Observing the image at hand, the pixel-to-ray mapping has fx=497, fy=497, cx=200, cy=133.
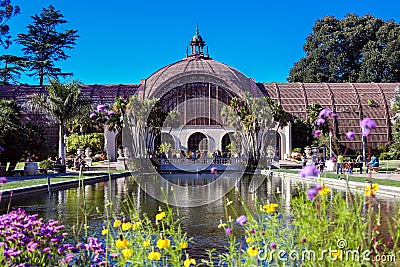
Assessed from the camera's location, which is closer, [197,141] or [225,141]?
[225,141]

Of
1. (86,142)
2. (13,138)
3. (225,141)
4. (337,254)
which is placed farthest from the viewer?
(225,141)

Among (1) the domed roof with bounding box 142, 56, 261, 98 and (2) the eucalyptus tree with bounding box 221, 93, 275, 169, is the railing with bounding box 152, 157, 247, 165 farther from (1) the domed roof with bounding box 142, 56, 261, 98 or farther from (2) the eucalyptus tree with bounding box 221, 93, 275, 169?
(1) the domed roof with bounding box 142, 56, 261, 98

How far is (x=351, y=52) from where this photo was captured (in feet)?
217

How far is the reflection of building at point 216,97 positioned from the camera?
48375mm

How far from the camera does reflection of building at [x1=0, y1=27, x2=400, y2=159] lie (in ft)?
159

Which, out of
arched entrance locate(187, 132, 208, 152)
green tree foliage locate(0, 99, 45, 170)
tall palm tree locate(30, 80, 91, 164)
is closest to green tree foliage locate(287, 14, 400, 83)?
arched entrance locate(187, 132, 208, 152)

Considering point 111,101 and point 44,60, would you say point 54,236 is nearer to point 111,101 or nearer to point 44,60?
point 111,101

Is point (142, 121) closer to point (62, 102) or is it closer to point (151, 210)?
point (62, 102)

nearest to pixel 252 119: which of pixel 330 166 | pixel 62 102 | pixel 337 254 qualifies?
pixel 330 166

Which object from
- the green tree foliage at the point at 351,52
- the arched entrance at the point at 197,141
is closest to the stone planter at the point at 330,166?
the arched entrance at the point at 197,141

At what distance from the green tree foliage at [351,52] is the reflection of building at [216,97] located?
8.19 m

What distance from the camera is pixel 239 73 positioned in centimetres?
5334

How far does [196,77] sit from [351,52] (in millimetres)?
27009

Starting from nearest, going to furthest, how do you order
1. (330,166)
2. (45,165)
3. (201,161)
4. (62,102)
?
(62,102), (45,165), (330,166), (201,161)
